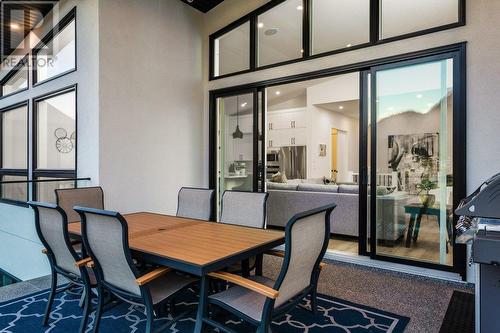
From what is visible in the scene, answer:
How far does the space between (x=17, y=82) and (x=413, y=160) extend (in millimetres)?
7167

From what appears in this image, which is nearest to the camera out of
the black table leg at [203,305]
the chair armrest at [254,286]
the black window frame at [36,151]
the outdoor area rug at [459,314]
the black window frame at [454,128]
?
the chair armrest at [254,286]

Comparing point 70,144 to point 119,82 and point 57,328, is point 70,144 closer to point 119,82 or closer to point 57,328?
point 119,82

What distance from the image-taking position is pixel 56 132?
16.3 ft

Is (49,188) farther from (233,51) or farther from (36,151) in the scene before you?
(233,51)

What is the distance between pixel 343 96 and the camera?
8.23m

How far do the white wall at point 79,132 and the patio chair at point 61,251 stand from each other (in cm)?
162

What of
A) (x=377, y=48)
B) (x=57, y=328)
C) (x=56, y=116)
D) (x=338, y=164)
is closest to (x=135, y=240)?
(x=57, y=328)

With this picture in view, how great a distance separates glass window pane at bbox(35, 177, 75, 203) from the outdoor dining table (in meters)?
1.68

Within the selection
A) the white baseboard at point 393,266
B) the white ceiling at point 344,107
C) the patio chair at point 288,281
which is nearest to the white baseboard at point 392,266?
the white baseboard at point 393,266

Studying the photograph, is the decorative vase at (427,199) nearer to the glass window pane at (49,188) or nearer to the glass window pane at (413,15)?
the glass window pane at (413,15)

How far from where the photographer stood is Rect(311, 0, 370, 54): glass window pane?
12.8 ft

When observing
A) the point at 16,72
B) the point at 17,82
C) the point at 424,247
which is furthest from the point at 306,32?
the point at 16,72

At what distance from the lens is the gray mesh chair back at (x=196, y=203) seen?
3287mm

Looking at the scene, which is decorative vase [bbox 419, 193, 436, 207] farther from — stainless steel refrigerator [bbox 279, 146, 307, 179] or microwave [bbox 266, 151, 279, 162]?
microwave [bbox 266, 151, 279, 162]
